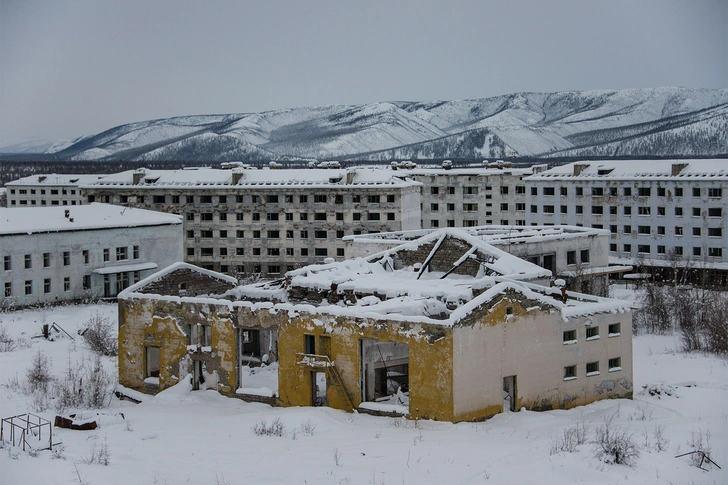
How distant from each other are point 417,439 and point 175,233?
48.2 meters

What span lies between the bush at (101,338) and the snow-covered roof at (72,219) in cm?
1285

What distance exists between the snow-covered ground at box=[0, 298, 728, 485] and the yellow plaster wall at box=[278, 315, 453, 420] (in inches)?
37.1

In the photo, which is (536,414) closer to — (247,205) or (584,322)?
(584,322)

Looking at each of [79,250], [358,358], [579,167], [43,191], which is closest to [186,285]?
[358,358]

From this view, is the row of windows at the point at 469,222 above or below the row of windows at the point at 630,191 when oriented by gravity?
below

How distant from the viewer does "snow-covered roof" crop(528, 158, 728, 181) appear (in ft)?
270

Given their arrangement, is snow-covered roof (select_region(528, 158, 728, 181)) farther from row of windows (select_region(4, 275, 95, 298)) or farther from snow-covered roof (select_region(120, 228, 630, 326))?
snow-covered roof (select_region(120, 228, 630, 326))

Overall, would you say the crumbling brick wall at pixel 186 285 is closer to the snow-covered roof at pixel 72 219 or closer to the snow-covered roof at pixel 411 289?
the snow-covered roof at pixel 411 289

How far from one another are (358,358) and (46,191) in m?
122

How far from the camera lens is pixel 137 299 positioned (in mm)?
40688

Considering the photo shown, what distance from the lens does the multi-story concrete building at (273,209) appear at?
87.0 metres

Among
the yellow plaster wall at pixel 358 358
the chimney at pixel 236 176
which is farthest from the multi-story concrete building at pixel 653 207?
the yellow plaster wall at pixel 358 358

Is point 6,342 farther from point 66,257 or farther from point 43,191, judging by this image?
point 43,191

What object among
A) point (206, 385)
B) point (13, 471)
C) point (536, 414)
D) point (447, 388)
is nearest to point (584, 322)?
point (536, 414)
